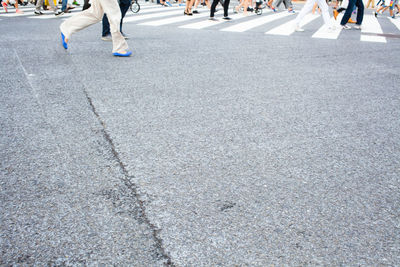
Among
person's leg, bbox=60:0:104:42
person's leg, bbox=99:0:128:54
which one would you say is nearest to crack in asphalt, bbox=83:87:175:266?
person's leg, bbox=99:0:128:54

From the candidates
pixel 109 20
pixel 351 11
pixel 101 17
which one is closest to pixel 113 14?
pixel 109 20

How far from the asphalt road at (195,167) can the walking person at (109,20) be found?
2.67ft

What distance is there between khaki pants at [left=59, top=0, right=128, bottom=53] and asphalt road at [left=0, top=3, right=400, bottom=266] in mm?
822

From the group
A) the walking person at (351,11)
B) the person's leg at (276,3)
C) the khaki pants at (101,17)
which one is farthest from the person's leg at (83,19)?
the person's leg at (276,3)

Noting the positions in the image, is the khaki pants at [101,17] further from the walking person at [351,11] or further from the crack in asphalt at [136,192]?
the walking person at [351,11]

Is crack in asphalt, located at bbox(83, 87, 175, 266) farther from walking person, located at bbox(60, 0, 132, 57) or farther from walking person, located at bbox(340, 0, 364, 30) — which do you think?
walking person, located at bbox(340, 0, 364, 30)

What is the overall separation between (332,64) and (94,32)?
554cm

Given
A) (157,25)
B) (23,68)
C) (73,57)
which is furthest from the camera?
(157,25)

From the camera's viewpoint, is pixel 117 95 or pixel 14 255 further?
pixel 117 95

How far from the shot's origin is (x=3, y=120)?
2.93 m

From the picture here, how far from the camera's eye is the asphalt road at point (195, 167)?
5.30ft

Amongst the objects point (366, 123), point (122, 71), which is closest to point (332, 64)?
point (366, 123)

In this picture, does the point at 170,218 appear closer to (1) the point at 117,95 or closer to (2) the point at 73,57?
(1) the point at 117,95

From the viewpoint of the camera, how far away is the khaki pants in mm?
5340
